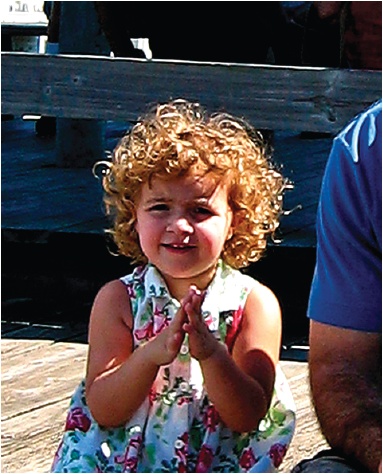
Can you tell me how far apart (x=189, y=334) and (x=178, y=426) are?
23 centimetres

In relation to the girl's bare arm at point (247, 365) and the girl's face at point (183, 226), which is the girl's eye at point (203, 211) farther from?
the girl's bare arm at point (247, 365)

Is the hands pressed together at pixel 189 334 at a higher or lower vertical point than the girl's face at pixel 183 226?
lower

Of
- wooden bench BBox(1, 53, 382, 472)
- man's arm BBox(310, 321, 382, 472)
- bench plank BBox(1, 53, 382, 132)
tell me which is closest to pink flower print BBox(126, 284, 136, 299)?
man's arm BBox(310, 321, 382, 472)

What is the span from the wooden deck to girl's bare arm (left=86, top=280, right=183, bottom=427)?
28.0 inches

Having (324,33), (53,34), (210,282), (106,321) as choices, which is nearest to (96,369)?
(106,321)

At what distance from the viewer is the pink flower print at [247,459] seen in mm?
2238

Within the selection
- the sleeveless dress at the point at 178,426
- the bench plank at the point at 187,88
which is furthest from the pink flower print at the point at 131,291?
the bench plank at the point at 187,88

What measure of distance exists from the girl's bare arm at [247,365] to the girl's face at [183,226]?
4.9 inches

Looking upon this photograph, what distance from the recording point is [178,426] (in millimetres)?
2242

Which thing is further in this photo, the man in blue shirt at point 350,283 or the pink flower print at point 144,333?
the pink flower print at point 144,333

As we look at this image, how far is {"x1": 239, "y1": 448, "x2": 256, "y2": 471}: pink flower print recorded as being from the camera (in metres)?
2.24

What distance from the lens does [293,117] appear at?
13.0ft

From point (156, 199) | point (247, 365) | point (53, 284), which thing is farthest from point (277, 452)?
point (53, 284)

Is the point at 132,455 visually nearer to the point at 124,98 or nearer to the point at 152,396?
the point at 152,396
